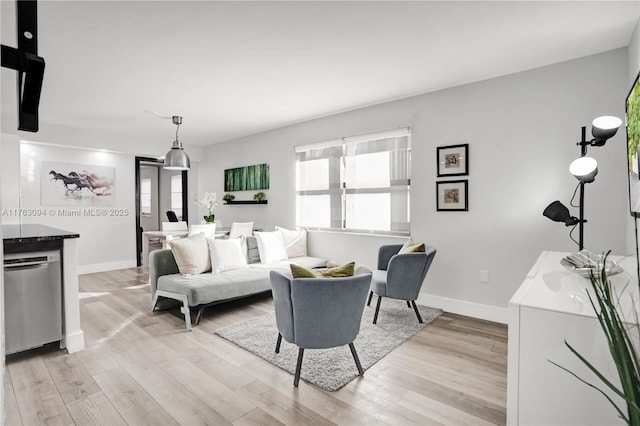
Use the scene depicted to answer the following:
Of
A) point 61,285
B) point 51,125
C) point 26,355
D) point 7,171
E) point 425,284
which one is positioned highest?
point 51,125

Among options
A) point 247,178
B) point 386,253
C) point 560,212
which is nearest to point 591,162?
point 560,212

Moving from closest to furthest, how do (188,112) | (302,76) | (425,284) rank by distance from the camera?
(302,76)
(425,284)
(188,112)

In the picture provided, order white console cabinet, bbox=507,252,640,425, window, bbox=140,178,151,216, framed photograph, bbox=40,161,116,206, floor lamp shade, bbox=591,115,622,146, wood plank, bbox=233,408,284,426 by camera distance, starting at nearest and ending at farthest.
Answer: white console cabinet, bbox=507,252,640,425 → wood plank, bbox=233,408,284,426 → floor lamp shade, bbox=591,115,622,146 → framed photograph, bbox=40,161,116,206 → window, bbox=140,178,151,216

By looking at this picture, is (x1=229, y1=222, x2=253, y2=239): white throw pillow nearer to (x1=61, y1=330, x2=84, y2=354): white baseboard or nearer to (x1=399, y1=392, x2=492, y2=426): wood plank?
(x1=61, y1=330, x2=84, y2=354): white baseboard

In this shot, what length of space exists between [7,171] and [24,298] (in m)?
2.25

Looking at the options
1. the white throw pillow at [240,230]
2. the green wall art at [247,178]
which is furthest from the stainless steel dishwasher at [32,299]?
the green wall art at [247,178]

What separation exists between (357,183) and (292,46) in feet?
7.35

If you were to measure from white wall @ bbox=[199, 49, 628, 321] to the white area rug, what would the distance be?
65cm

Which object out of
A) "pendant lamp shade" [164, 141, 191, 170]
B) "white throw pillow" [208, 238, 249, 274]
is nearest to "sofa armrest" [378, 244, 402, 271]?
"white throw pillow" [208, 238, 249, 274]

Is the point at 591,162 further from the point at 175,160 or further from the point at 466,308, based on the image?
the point at 175,160

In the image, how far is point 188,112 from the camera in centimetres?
476

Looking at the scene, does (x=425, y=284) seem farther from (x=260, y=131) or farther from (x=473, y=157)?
(x=260, y=131)

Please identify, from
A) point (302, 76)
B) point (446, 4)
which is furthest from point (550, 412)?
point (302, 76)

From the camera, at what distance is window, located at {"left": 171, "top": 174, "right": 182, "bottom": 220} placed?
7598mm
